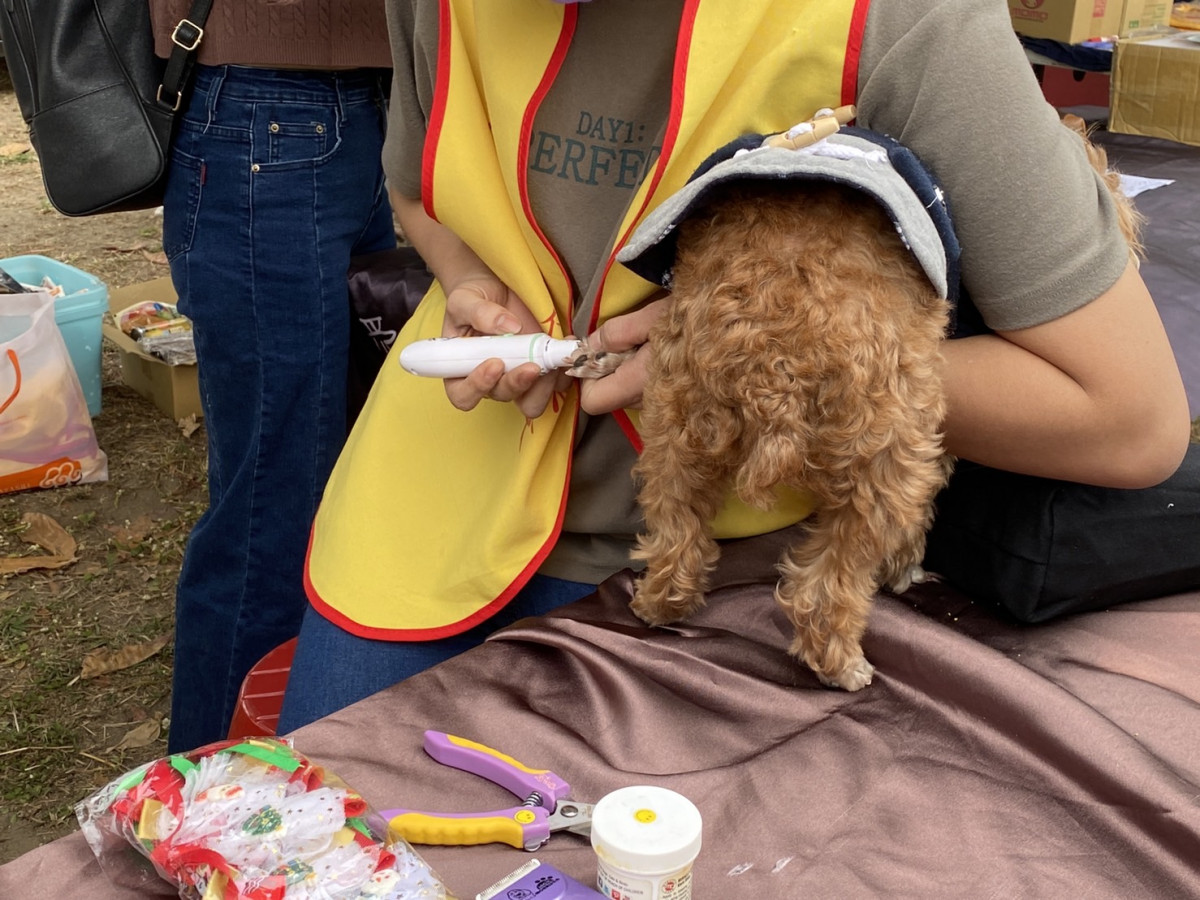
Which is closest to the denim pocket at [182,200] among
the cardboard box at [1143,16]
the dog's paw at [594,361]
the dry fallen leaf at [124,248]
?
the dog's paw at [594,361]

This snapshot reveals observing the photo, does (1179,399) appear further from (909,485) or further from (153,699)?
(153,699)

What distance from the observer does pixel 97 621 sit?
3.30m

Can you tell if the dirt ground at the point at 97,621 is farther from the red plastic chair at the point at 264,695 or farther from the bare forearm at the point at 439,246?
the bare forearm at the point at 439,246

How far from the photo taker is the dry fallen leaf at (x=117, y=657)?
309 cm

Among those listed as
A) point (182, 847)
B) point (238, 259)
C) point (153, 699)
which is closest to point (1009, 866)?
point (182, 847)

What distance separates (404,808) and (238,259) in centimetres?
135

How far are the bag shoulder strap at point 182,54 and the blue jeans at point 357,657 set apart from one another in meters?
1.07

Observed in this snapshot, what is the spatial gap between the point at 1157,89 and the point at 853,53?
263cm

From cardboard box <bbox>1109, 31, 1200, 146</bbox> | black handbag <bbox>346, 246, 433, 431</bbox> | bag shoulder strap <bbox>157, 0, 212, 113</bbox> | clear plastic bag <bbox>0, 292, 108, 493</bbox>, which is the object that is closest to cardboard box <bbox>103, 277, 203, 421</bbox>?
clear plastic bag <bbox>0, 292, 108, 493</bbox>

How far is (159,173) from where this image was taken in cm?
214

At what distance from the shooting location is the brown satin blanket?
101 cm

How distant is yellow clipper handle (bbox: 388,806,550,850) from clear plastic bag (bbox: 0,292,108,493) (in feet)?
9.86

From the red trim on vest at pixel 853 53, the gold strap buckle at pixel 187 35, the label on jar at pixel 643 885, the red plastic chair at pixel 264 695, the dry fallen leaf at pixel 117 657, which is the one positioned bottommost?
the dry fallen leaf at pixel 117 657

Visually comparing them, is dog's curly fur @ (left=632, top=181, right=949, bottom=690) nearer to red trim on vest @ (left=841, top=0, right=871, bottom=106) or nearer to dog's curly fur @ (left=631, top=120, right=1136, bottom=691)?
dog's curly fur @ (left=631, top=120, right=1136, bottom=691)
